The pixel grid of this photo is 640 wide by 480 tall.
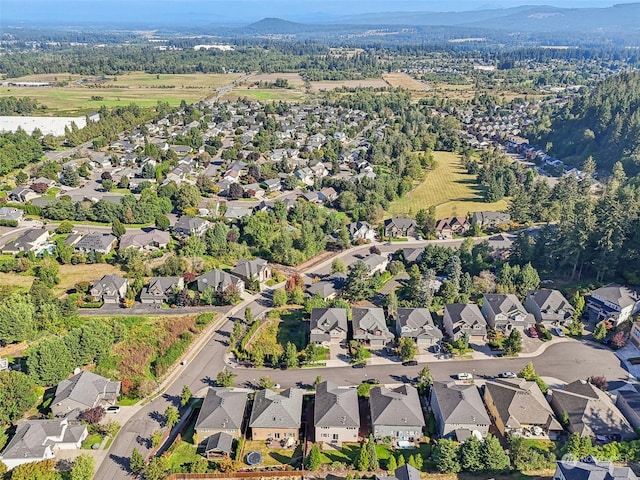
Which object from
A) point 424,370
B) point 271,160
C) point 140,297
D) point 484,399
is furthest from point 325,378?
point 271,160

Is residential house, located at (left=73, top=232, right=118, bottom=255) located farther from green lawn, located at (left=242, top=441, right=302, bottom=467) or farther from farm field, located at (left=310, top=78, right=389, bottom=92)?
farm field, located at (left=310, top=78, right=389, bottom=92)

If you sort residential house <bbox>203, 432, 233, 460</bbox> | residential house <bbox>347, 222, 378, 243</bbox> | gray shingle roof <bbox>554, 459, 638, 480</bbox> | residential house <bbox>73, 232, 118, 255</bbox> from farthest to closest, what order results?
residential house <bbox>347, 222, 378, 243</bbox>
residential house <bbox>73, 232, 118, 255</bbox>
residential house <bbox>203, 432, 233, 460</bbox>
gray shingle roof <bbox>554, 459, 638, 480</bbox>

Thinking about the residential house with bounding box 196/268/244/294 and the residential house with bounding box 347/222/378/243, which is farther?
the residential house with bounding box 347/222/378/243

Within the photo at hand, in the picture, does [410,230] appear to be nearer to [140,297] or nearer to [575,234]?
Result: [575,234]

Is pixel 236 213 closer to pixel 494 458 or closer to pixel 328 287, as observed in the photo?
pixel 328 287

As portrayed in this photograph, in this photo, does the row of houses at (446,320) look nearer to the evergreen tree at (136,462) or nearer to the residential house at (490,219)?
the evergreen tree at (136,462)

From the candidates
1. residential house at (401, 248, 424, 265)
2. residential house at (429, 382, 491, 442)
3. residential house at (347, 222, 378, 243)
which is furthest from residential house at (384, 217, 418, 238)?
residential house at (429, 382, 491, 442)
